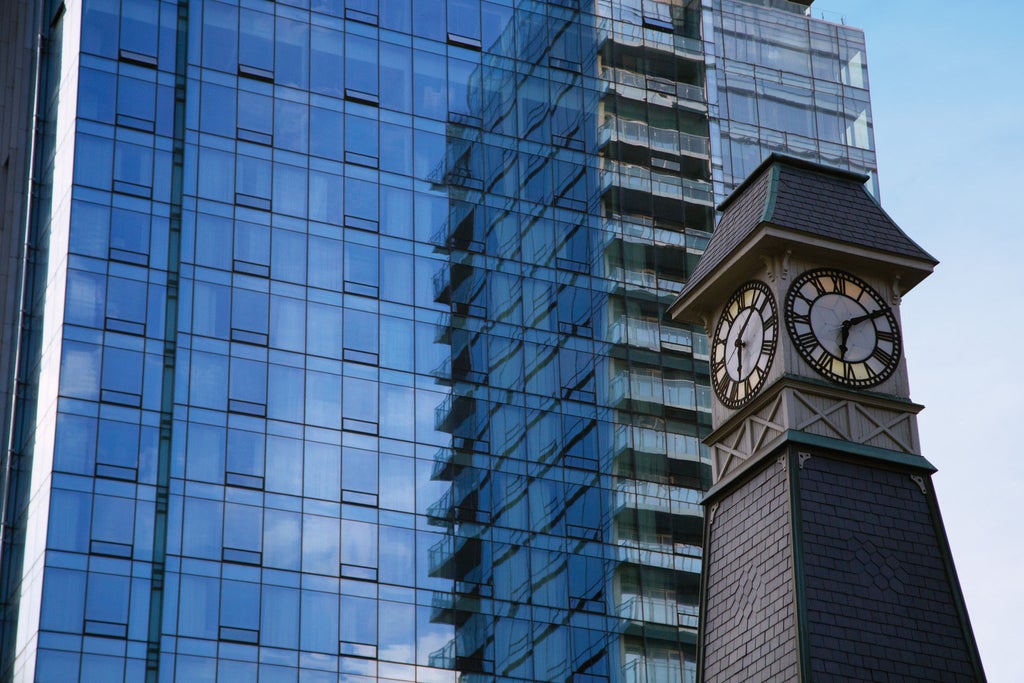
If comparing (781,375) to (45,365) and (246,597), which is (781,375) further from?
(45,365)

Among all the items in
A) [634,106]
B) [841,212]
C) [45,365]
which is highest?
[634,106]

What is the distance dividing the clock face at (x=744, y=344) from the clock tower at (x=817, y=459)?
2.1 inches

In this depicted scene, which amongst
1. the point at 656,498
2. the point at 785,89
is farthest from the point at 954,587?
the point at 785,89

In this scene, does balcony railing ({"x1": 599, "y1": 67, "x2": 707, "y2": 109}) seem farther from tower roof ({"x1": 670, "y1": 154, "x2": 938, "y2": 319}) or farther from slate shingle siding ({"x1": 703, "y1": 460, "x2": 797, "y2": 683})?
slate shingle siding ({"x1": 703, "y1": 460, "x2": 797, "y2": 683})

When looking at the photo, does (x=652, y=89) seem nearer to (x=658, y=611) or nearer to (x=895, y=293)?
(x=658, y=611)

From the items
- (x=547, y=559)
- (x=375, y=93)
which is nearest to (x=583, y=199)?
(x=375, y=93)

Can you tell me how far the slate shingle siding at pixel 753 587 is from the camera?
116ft

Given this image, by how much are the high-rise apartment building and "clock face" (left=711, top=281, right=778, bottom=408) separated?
31.0 meters

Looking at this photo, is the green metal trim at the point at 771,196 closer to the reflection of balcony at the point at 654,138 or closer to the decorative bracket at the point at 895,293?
the decorative bracket at the point at 895,293

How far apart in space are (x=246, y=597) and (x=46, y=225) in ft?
56.8

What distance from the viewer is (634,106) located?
284 ft

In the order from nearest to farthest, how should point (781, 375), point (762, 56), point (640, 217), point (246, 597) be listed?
1. point (781, 375)
2. point (246, 597)
3. point (640, 217)
4. point (762, 56)

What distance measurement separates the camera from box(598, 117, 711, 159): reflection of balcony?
85062mm

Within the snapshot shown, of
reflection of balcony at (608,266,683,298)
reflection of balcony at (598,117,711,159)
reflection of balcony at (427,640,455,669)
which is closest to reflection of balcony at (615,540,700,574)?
reflection of balcony at (427,640,455,669)
